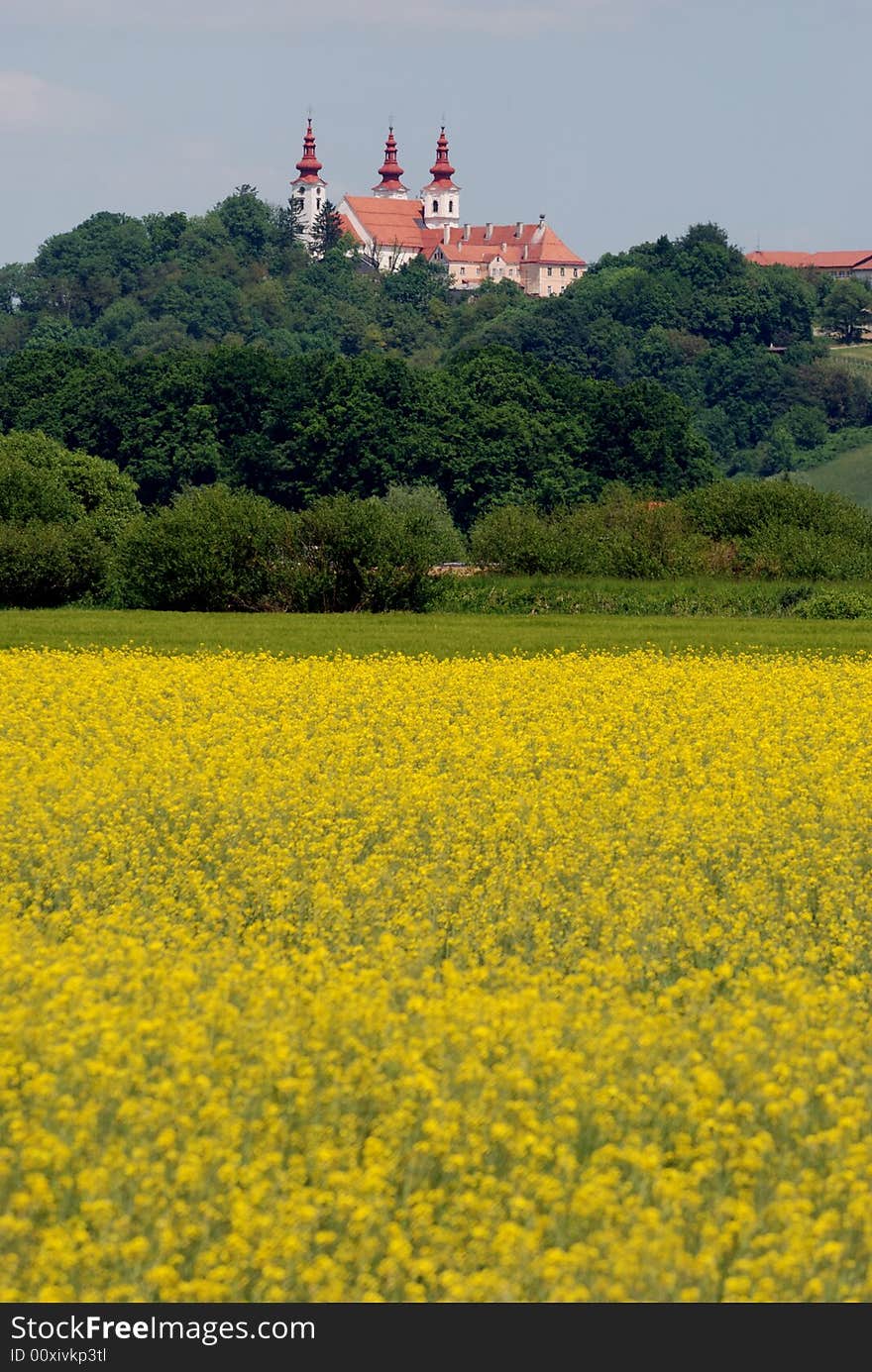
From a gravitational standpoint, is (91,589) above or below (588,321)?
below

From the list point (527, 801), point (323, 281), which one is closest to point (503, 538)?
point (527, 801)

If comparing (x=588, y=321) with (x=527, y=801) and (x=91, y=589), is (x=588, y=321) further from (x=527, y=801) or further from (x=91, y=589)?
(x=527, y=801)

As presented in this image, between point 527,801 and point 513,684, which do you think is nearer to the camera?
point 527,801

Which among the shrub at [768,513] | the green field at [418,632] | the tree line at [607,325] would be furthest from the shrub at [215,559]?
the tree line at [607,325]

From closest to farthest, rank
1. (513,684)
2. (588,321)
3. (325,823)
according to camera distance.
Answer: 1. (325,823)
2. (513,684)
3. (588,321)

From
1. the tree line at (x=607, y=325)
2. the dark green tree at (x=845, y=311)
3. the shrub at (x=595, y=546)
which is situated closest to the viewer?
the shrub at (x=595, y=546)

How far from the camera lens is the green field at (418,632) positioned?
2911cm

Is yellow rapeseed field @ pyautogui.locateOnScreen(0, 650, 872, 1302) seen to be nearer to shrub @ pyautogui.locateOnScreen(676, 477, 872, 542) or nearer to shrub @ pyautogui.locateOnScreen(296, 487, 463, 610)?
shrub @ pyautogui.locateOnScreen(296, 487, 463, 610)

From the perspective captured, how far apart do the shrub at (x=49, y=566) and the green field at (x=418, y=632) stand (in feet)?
9.99

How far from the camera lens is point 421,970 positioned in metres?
9.24

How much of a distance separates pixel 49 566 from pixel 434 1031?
3307 cm

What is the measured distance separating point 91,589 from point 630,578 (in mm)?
11610

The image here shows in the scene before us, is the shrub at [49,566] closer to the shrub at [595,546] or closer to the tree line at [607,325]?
the shrub at [595,546]

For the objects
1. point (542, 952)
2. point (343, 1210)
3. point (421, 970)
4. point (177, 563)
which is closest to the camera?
point (343, 1210)
